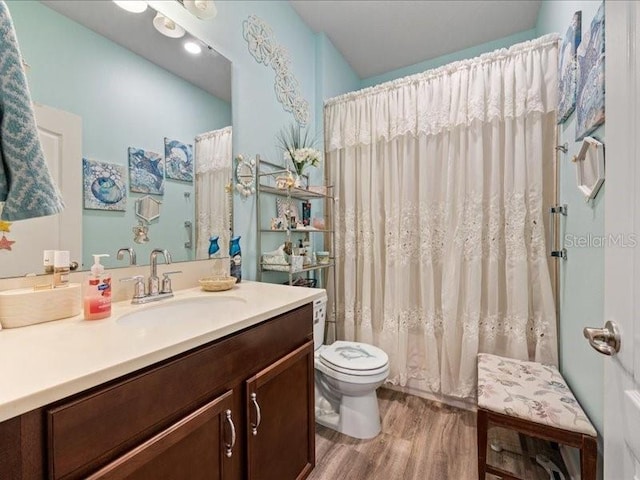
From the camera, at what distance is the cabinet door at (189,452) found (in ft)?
2.00

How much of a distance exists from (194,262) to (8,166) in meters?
0.84

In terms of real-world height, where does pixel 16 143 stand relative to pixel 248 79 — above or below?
below

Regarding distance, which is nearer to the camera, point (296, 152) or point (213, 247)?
point (213, 247)

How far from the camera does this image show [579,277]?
1279mm

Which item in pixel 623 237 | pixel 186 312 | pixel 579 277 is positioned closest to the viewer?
pixel 623 237

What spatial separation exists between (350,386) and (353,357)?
18cm

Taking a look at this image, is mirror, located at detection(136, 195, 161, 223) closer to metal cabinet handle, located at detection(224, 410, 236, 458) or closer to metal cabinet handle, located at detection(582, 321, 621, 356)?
metal cabinet handle, located at detection(224, 410, 236, 458)

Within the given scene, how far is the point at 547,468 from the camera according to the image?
4.49ft

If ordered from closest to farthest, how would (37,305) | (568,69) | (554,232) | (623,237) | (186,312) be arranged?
(623,237) < (37,305) < (186,312) < (568,69) < (554,232)

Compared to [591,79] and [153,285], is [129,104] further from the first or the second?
[591,79]

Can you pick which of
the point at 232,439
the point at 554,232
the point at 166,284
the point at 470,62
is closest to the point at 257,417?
the point at 232,439

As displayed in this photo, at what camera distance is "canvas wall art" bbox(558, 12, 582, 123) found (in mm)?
1267

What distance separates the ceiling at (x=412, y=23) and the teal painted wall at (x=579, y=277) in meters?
0.44

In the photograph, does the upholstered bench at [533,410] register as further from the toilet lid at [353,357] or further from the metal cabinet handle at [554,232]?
the metal cabinet handle at [554,232]
